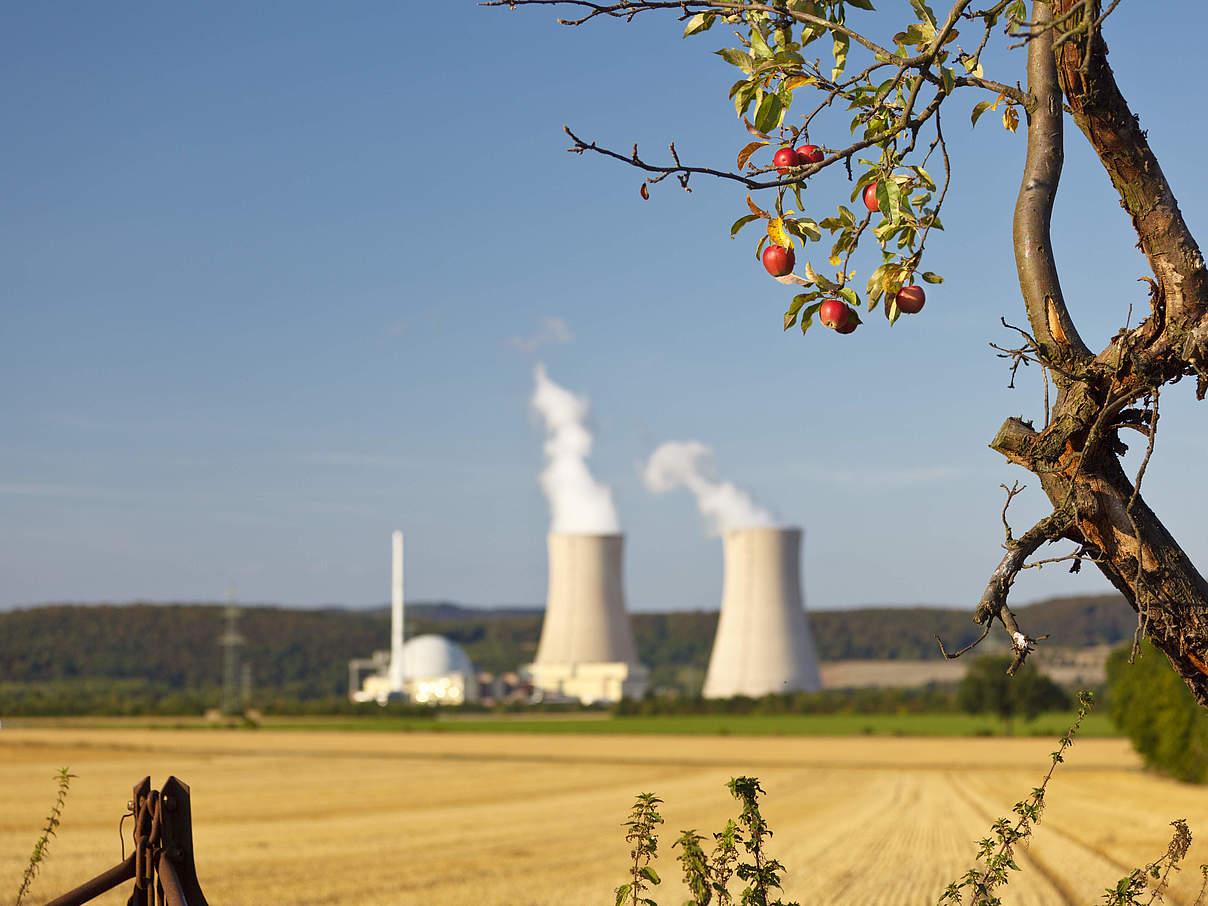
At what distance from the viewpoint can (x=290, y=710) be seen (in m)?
71.8

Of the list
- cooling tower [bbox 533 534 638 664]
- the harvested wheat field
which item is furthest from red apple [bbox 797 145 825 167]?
cooling tower [bbox 533 534 638 664]

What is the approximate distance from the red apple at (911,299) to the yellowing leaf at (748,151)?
0.38 metres

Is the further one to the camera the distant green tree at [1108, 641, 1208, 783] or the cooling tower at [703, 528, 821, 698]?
the cooling tower at [703, 528, 821, 698]

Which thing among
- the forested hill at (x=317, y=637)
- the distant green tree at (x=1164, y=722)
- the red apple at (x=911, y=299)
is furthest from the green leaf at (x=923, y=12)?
the forested hill at (x=317, y=637)

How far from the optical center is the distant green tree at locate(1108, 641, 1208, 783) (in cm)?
3133

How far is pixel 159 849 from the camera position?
2.40 m

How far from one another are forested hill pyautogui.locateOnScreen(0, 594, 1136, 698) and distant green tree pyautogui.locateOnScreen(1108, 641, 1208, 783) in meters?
74.7

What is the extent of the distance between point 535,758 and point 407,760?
3.93m

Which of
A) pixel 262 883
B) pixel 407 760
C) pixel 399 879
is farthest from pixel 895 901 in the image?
pixel 407 760

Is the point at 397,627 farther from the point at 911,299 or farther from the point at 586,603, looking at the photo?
the point at 911,299

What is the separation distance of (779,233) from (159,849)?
151cm

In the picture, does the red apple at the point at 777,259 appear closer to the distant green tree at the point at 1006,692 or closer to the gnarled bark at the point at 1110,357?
the gnarled bark at the point at 1110,357

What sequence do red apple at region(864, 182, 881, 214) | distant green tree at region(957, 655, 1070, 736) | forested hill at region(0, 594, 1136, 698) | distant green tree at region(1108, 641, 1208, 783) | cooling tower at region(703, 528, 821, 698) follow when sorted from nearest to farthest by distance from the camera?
red apple at region(864, 182, 881, 214) < distant green tree at region(1108, 641, 1208, 783) < cooling tower at region(703, 528, 821, 698) < distant green tree at region(957, 655, 1070, 736) < forested hill at region(0, 594, 1136, 698)

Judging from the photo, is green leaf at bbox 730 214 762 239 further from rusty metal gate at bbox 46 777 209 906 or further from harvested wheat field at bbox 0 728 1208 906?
harvested wheat field at bbox 0 728 1208 906
